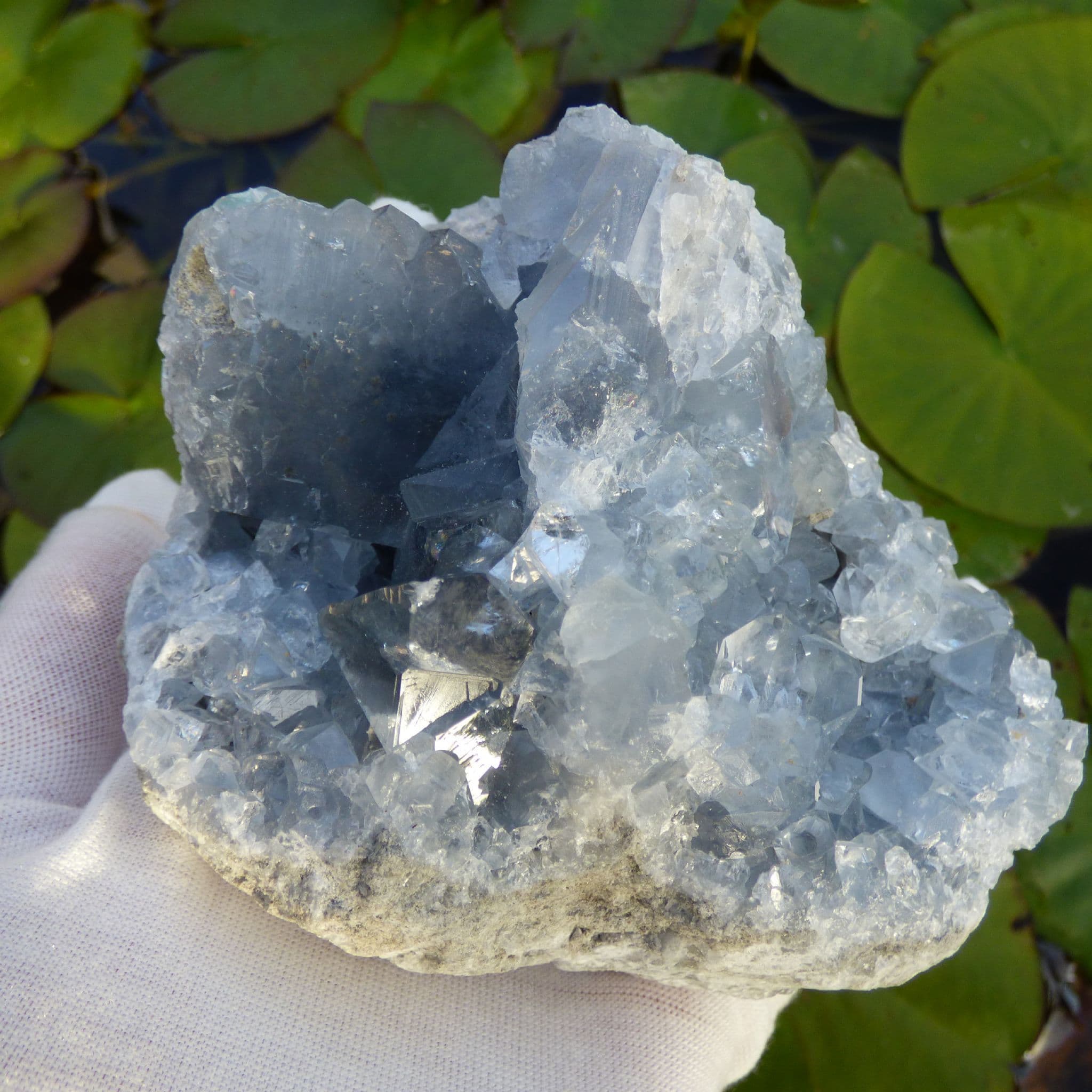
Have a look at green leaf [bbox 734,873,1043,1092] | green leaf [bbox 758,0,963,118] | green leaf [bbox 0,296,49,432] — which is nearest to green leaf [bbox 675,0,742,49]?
green leaf [bbox 758,0,963,118]

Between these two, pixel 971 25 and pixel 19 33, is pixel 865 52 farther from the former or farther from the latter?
pixel 19 33

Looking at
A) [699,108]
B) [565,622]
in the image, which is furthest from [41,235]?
[565,622]

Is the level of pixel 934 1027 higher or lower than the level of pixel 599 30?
lower

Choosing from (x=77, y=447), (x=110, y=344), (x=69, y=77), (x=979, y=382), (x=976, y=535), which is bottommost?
(x=976, y=535)

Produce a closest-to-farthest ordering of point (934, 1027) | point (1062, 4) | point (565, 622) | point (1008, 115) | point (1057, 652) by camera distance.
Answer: point (565, 622), point (934, 1027), point (1057, 652), point (1008, 115), point (1062, 4)

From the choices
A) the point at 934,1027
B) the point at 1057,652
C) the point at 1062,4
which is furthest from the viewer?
the point at 1062,4

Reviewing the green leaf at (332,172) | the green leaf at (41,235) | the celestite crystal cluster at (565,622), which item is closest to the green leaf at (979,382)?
the celestite crystal cluster at (565,622)

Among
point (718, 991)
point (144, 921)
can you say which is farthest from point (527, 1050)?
point (144, 921)

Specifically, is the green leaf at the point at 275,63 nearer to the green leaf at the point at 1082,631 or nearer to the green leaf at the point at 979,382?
the green leaf at the point at 979,382
